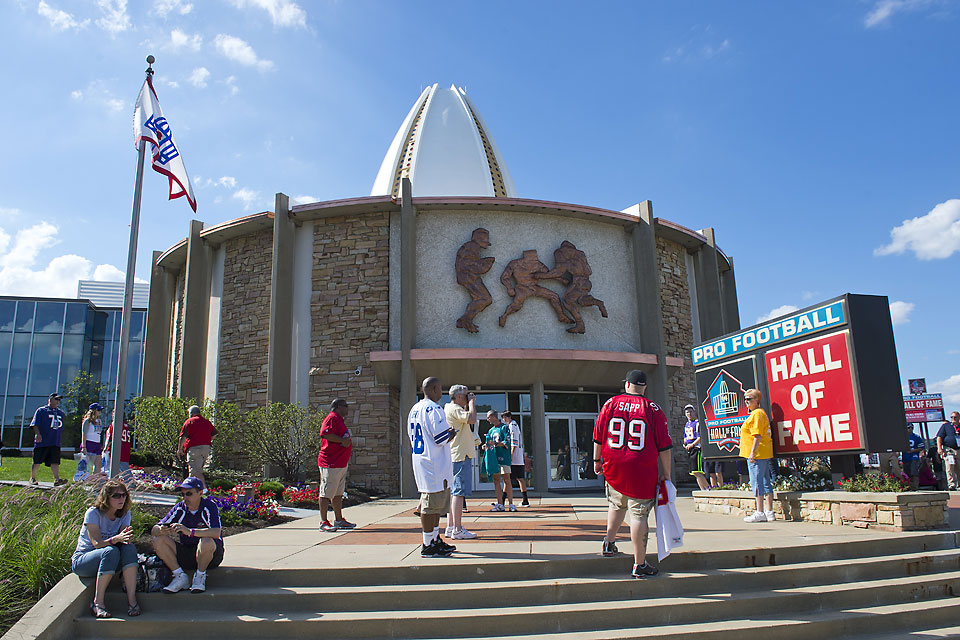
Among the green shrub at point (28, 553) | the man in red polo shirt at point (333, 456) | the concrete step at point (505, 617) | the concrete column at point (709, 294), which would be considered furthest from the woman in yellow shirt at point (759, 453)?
the concrete column at point (709, 294)

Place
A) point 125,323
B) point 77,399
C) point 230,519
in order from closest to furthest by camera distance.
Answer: point 230,519 < point 125,323 < point 77,399

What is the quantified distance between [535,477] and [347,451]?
9.26 metres

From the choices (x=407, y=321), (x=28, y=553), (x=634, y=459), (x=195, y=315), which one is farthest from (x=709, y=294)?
(x=28, y=553)

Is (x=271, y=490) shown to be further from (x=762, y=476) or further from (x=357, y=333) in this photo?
(x=762, y=476)

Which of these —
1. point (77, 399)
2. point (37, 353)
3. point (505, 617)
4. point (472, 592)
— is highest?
point (37, 353)

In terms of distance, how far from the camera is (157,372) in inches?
819

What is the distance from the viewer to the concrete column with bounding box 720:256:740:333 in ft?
75.9

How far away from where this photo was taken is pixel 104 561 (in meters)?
4.89

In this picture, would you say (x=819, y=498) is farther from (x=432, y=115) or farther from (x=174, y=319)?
(x=432, y=115)

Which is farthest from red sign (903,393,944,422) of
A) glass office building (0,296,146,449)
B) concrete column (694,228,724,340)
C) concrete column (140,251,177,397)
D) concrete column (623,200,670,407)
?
glass office building (0,296,146,449)

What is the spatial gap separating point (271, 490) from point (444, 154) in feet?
63.7

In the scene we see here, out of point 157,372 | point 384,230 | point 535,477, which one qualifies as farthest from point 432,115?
point 535,477

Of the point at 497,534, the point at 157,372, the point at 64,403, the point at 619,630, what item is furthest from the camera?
the point at 64,403

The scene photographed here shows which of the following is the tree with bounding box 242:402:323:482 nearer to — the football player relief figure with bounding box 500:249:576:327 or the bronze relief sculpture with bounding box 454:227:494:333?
the bronze relief sculpture with bounding box 454:227:494:333
